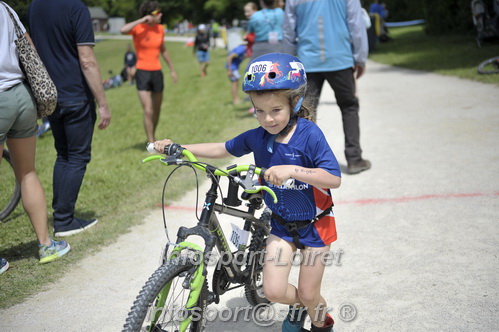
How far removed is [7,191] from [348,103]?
4.56 metres

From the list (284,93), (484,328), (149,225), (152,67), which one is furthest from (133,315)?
(152,67)

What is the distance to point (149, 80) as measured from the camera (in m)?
8.59

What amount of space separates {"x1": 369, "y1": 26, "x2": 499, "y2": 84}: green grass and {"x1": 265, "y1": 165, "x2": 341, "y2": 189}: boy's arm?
10.0 metres

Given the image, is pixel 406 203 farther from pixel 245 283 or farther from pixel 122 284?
pixel 122 284

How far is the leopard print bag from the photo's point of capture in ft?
13.9

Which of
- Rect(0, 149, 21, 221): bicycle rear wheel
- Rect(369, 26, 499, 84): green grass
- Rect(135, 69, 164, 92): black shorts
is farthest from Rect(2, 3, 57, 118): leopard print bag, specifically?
Rect(369, 26, 499, 84): green grass

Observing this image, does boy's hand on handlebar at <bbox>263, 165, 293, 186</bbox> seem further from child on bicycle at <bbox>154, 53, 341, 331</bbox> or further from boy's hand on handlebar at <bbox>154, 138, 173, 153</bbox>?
boy's hand on handlebar at <bbox>154, 138, 173, 153</bbox>

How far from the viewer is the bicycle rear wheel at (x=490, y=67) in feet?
41.2

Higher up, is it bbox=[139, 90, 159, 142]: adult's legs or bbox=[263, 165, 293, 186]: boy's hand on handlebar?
bbox=[263, 165, 293, 186]: boy's hand on handlebar

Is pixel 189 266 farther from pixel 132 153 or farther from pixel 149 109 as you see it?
pixel 132 153

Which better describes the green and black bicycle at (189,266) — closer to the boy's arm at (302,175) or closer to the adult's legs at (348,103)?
the boy's arm at (302,175)

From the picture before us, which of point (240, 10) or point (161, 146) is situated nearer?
point (161, 146)

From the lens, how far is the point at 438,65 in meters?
15.8

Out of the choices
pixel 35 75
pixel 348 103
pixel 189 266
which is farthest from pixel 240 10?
pixel 189 266
